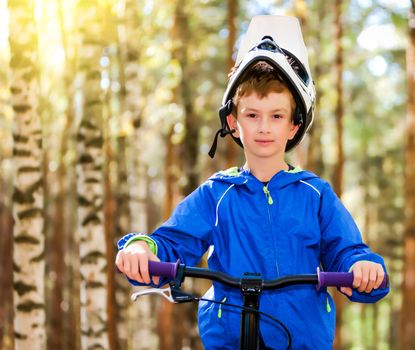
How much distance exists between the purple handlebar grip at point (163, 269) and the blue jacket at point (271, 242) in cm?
26

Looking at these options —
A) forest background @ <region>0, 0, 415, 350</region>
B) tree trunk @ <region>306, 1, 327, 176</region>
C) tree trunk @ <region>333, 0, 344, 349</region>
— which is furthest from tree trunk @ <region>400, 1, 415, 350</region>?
tree trunk @ <region>306, 1, 327, 176</region>

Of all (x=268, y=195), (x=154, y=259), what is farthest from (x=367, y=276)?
(x=154, y=259)

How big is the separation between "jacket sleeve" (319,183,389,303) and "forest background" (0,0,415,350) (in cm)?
424

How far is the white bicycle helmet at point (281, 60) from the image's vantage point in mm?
3197

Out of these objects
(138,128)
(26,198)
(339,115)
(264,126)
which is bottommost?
(26,198)

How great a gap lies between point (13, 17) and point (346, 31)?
43.5ft

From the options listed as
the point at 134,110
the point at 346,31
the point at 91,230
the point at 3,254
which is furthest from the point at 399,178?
the point at 91,230

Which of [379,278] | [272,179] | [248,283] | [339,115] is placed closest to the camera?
[248,283]

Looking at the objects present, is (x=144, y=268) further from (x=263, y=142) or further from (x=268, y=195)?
(x=263, y=142)

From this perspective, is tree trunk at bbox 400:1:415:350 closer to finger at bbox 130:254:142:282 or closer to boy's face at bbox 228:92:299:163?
boy's face at bbox 228:92:299:163

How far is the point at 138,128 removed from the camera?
12.8 m

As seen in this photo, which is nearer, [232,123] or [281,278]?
[281,278]

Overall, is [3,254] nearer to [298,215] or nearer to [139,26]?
[139,26]

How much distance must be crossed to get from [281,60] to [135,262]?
45.5 inches
